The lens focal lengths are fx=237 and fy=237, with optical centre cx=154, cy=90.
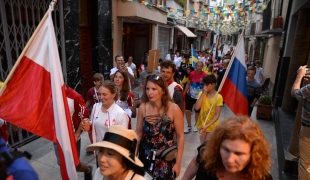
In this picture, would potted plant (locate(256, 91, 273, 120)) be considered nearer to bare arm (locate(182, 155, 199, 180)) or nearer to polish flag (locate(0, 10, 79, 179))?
bare arm (locate(182, 155, 199, 180))

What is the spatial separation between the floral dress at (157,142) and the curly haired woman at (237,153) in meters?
0.89

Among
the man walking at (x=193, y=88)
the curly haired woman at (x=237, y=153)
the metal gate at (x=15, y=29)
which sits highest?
the metal gate at (x=15, y=29)

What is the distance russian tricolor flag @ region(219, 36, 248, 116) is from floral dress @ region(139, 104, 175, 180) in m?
1.51

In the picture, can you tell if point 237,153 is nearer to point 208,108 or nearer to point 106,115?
point 106,115

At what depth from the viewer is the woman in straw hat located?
1729 mm

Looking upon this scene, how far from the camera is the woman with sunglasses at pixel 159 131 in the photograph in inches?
107

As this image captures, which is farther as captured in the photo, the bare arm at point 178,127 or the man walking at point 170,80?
the man walking at point 170,80

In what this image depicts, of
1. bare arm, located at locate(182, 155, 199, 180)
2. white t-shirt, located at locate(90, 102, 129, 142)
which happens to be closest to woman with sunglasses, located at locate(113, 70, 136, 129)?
white t-shirt, located at locate(90, 102, 129, 142)

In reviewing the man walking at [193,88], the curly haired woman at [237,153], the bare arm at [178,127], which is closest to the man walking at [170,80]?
the bare arm at [178,127]

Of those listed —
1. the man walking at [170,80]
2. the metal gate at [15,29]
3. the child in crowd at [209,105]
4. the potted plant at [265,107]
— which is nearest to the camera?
the man walking at [170,80]

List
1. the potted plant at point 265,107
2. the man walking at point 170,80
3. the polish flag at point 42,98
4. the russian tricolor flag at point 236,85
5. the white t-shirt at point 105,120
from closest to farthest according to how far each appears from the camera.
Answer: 1. the polish flag at point 42,98
2. the white t-shirt at point 105,120
3. the man walking at point 170,80
4. the russian tricolor flag at point 236,85
5. the potted plant at point 265,107

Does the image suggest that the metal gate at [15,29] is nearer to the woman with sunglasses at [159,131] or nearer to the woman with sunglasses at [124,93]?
the woman with sunglasses at [124,93]

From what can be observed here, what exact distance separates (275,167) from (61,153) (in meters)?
3.94

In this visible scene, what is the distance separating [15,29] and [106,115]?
2.87 metres
